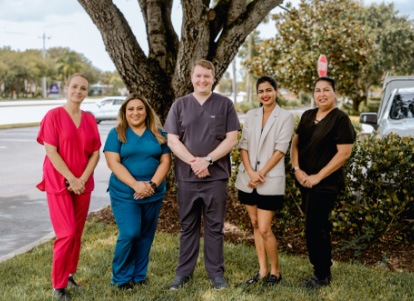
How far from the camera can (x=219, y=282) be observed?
179 inches

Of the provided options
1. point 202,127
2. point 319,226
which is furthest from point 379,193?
point 202,127

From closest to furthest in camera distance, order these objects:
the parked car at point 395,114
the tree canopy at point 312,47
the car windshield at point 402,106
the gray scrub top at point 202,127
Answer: the gray scrub top at point 202,127, the parked car at point 395,114, the car windshield at point 402,106, the tree canopy at point 312,47

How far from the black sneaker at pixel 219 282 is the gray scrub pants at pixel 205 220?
39 millimetres

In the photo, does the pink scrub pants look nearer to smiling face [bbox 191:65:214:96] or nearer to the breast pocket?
the breast pocket

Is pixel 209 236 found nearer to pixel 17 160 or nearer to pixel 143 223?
pixel 143 223

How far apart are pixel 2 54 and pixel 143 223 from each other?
89.1 metres

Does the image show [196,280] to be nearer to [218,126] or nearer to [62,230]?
[62,230]

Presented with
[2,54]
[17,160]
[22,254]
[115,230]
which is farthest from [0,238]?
[2,54]

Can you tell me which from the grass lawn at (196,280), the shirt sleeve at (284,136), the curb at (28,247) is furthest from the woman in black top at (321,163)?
the curb at (28,247)

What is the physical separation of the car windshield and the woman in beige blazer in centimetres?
454

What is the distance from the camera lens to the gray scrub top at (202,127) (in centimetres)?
438

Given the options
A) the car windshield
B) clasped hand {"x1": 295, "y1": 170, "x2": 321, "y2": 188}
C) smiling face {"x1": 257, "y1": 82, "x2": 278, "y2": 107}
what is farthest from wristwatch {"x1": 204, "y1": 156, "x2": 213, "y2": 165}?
the car windshield

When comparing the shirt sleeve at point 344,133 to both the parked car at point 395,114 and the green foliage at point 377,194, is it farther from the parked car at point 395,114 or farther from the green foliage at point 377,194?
the parked car at point 395,114

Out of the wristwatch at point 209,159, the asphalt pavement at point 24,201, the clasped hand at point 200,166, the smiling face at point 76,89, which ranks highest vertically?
the smiling face at point 76,89
